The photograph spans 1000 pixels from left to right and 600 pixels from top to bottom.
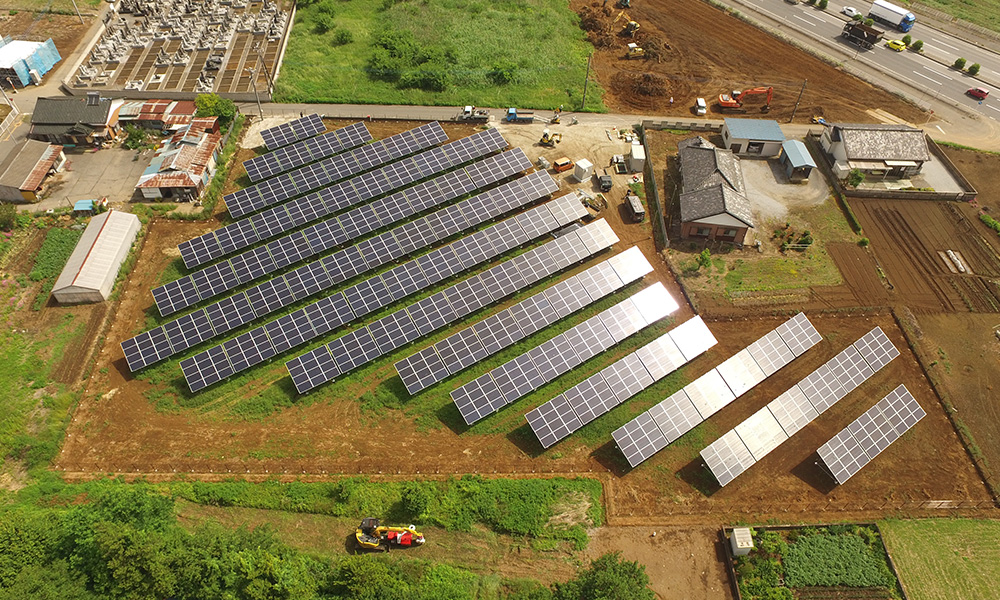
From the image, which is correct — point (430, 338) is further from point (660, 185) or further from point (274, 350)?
point (660, 185)

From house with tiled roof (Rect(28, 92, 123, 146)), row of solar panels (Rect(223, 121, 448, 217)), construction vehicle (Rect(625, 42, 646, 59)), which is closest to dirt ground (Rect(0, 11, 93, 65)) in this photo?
house with tiled roof (Rect(28, 92, 123, 146))

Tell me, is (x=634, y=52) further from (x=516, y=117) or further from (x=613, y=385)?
(x=613, y=385)

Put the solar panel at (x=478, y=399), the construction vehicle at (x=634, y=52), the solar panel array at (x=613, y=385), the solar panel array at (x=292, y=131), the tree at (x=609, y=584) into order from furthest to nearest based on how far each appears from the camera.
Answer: the construction vehicle at (x=634, y=52)
the solar panel array at (x=292, y=131)
the solar panel at (x=478, y=399)
the solar panel array at (x=613, y=385)
the tree at (x=609, y=584)

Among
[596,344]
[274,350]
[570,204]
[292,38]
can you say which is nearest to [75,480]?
[274,350]

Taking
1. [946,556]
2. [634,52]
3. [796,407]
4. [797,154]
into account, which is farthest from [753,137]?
[946,556]

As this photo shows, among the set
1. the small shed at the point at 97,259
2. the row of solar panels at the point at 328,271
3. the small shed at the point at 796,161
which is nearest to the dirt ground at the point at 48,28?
the small shed at the point at 97,259

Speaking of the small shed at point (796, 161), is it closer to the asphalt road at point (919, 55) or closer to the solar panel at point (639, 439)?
the asphalt road at point (919, 55)
